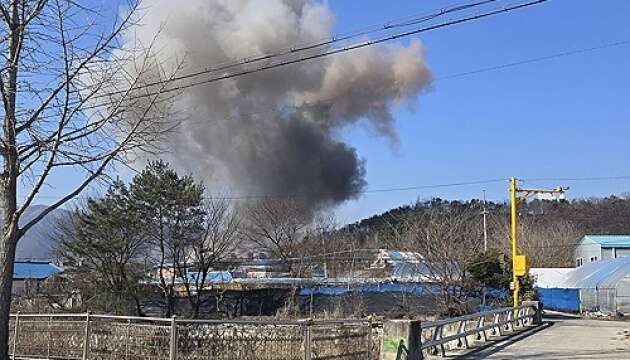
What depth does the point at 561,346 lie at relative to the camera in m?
19.1

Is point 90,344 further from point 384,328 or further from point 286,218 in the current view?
point 286,218

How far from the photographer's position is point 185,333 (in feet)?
42.2

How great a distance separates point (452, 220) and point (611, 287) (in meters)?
10.7

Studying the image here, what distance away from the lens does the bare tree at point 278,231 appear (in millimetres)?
59844

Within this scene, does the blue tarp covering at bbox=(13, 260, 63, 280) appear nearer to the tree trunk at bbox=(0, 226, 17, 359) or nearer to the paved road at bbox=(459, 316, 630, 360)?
the paved road at bbox=(459, 316, 630, 360)

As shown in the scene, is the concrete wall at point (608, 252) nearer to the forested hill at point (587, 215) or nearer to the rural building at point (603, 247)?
the rural building at point (603, 247)

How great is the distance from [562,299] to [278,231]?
25562 mm

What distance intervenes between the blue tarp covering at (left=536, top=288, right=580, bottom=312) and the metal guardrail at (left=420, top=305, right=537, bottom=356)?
19840mm

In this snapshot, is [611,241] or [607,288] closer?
[607,288]

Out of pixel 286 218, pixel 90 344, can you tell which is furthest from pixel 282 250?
pixel 90 344

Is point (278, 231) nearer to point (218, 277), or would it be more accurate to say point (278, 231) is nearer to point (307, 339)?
point (218, 277)

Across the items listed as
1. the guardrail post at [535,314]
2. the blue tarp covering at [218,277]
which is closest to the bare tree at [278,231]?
the blue tarp covering at [218,277]

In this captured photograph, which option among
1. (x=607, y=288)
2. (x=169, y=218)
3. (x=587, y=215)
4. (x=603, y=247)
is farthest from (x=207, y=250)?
(x=587, y=215)

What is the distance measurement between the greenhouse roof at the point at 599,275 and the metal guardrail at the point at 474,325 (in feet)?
49.7
